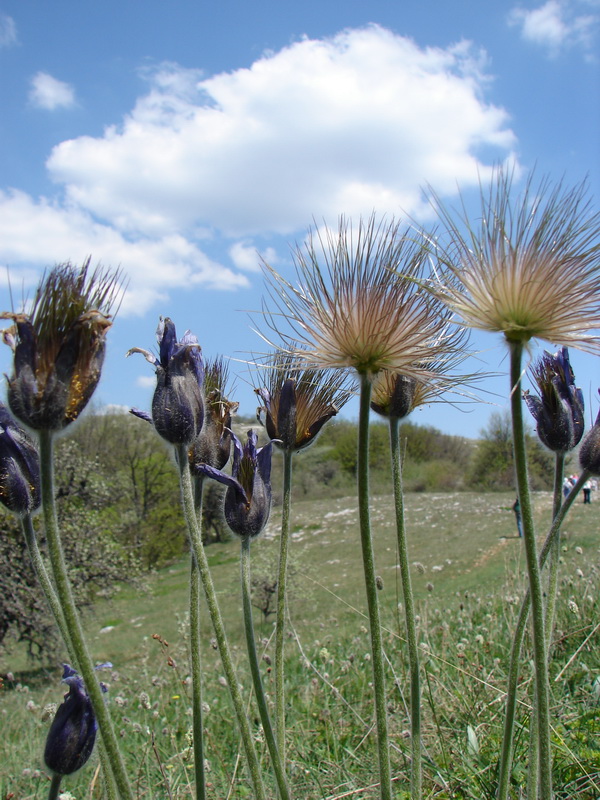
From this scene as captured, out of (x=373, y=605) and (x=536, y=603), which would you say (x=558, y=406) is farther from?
(x=373, y=605)

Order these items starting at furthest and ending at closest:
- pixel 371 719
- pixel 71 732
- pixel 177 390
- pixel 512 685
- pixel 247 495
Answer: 1. pixel 371 719
2. pixel 247 495
3. pixel 512 685
4. pixel 177 390
5. pixel 71 732

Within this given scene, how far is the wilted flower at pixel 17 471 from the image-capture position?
1.74m

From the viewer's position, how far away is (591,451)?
7.40 ft

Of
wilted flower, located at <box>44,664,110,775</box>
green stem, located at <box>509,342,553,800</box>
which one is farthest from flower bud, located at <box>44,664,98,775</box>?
green stem, located at <box>509,342,553,800</box>

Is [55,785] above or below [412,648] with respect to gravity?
below

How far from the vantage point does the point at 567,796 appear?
8.75ft

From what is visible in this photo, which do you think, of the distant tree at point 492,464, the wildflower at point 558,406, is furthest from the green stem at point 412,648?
the distant tree at point 492,464

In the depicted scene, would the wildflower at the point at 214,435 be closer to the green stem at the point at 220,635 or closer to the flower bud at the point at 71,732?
the green stem at the point at 220,635

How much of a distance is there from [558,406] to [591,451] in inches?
8.7

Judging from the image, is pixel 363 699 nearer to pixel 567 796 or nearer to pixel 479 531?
pixel 567 796

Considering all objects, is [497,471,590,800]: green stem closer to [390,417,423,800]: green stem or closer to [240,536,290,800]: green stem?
[390,417,423,800]: green stem

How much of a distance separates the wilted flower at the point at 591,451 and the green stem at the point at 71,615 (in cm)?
171

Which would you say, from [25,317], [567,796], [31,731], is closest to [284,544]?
[25,317]

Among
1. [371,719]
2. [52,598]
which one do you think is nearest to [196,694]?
[52,598]
